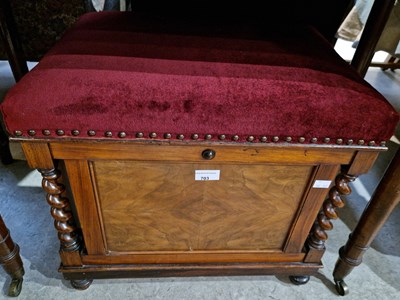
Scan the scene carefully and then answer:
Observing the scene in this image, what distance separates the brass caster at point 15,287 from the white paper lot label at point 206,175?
1.94 feet

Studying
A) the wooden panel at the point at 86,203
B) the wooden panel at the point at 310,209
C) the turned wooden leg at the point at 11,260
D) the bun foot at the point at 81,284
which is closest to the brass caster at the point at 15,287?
the turned wooden leg at the point at 11,260

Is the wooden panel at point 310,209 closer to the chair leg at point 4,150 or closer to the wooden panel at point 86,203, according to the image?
the wooden panel at point 86,203

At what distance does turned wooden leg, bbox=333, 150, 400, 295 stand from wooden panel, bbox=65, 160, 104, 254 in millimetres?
633

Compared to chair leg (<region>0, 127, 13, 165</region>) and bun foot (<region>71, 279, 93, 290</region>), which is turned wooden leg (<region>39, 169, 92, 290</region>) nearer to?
bun foot (<region>71, 279, 93, 290</region>)

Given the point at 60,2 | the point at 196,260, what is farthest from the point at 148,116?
the point at 60,2

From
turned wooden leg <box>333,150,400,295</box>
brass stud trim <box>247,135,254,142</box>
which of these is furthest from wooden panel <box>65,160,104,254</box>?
turned wooden leg <box>333,150,400,295</box>

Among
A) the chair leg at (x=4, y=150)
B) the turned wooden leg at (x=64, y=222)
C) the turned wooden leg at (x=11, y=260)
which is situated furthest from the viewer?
the chair leg at (x=4, y=150)

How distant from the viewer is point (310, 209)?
829 millimetres

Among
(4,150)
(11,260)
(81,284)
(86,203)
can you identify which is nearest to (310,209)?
(86,203)

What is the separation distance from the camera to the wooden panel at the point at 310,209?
0.76m

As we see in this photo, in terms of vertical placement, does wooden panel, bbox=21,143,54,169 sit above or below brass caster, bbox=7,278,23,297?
above

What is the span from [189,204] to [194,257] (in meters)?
0.19

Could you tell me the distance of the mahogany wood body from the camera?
70cm

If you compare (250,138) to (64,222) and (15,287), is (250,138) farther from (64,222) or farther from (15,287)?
(15,287)
